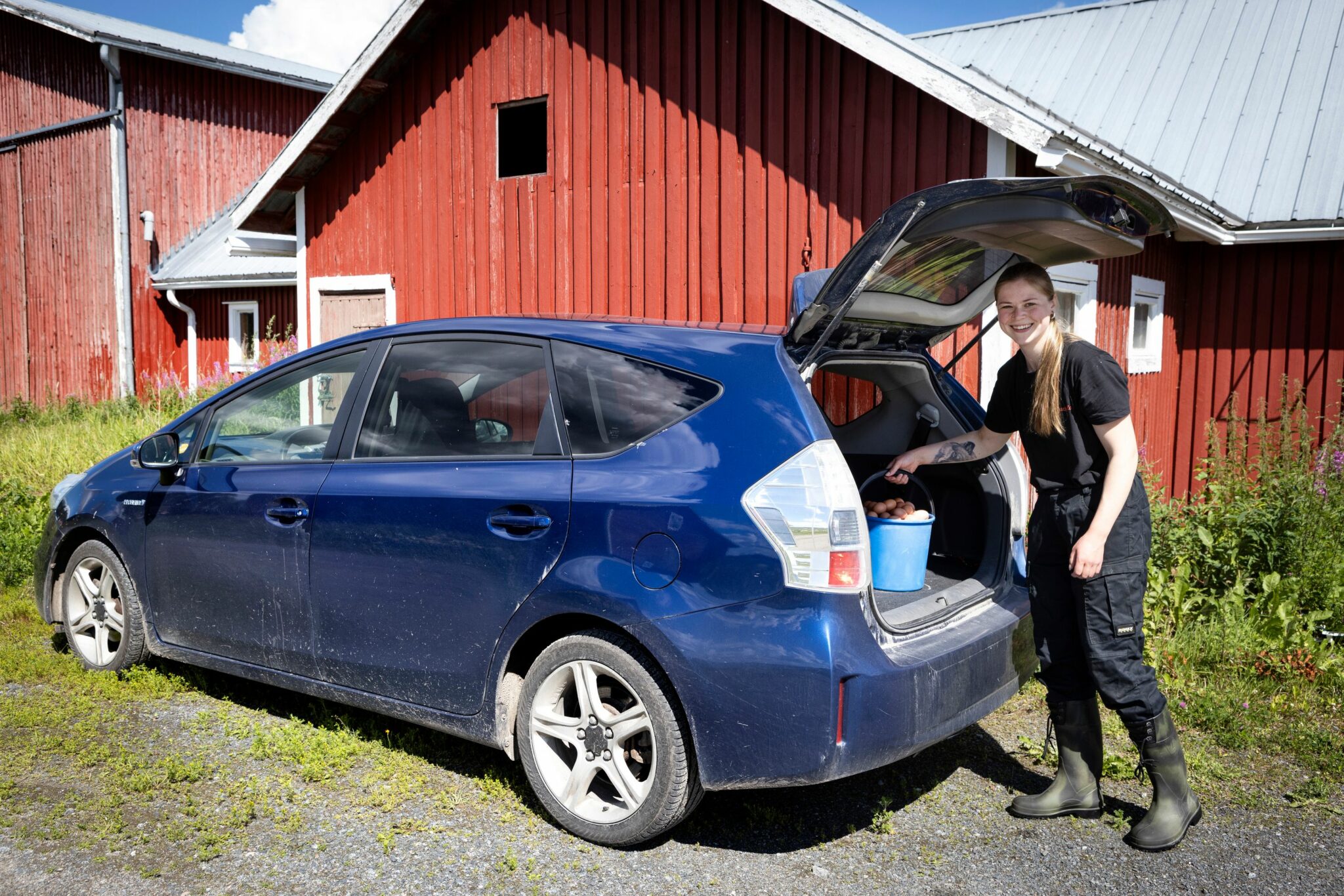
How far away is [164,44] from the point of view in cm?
1880

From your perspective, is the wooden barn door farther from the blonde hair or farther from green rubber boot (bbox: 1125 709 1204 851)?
green rubber boot (bbox: 1125 709 1204 851)

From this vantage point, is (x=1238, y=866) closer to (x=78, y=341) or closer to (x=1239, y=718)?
(x=1239, y=718)

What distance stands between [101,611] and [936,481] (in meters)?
4.02

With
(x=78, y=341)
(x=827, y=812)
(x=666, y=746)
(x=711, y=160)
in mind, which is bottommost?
(x=827, y=812)

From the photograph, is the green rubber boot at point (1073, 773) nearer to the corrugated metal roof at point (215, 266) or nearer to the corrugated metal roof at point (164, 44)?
the corrugated metal roof at point (215, 266)

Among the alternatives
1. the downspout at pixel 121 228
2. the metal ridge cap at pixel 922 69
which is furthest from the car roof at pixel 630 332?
the downspout at pixel 121 228

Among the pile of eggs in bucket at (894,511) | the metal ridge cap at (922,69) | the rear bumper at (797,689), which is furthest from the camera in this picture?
the metal ridge cap at (922,69)

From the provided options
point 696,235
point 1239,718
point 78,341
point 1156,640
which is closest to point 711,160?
point 696,235

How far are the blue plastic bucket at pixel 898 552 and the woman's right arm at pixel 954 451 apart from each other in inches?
10.2

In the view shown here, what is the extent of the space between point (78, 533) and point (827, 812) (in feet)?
12.7

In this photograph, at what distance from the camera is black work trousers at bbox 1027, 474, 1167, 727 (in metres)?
3.65

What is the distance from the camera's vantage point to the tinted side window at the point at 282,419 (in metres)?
4.46

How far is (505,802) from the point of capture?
3969 mm

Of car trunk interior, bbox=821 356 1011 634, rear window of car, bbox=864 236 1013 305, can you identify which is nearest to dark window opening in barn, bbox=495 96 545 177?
car trunk interior, bbox=821 356 1011 634
